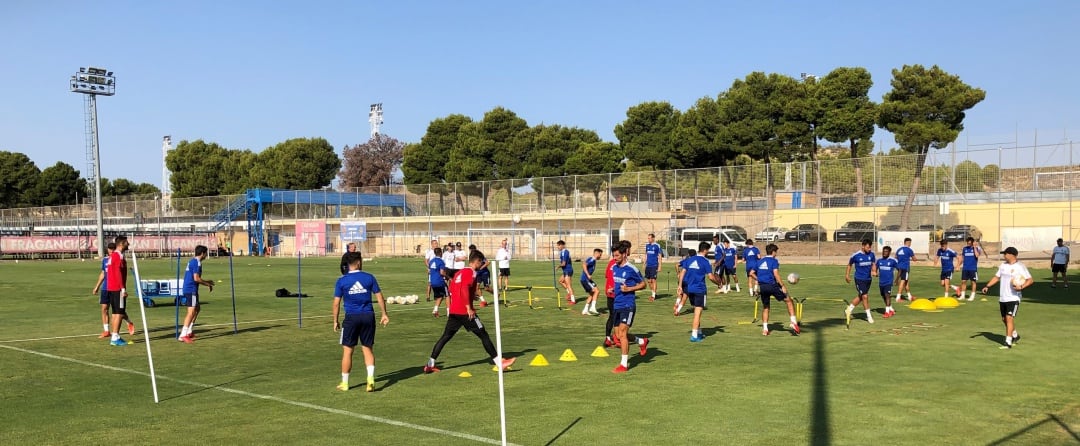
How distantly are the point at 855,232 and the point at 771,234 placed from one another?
5.52 m

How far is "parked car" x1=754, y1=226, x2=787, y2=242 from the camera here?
55.9m

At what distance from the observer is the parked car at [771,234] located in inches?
2200

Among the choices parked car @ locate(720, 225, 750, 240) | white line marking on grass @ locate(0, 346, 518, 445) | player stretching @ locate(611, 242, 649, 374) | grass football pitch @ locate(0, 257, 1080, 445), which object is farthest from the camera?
parked car @ locate(720, 225, 750, 240)

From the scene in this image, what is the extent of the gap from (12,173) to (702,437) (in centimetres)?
14009

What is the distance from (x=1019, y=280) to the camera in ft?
51.8

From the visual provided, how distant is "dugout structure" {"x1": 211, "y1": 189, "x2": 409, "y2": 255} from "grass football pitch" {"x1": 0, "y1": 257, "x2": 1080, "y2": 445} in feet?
188

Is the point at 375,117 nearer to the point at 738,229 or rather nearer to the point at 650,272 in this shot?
the point at 738,229

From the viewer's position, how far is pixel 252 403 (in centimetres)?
1107

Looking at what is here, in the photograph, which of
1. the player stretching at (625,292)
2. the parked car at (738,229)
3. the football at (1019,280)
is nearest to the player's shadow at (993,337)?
the football at (1019,280)

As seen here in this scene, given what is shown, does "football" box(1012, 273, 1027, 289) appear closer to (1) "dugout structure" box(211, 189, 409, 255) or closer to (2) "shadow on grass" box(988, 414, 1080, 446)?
(2) "shadow on grass" box(988, 414, 1080, 446)

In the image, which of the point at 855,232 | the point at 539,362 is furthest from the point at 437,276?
the point at 855,232

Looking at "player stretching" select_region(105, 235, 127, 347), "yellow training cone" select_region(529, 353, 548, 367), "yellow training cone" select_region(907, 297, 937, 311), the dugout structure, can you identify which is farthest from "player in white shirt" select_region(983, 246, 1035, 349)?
the dugout structure

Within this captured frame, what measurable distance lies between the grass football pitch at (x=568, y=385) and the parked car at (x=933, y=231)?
93.3 ft

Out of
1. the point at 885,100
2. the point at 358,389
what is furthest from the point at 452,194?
the point at 358,389
